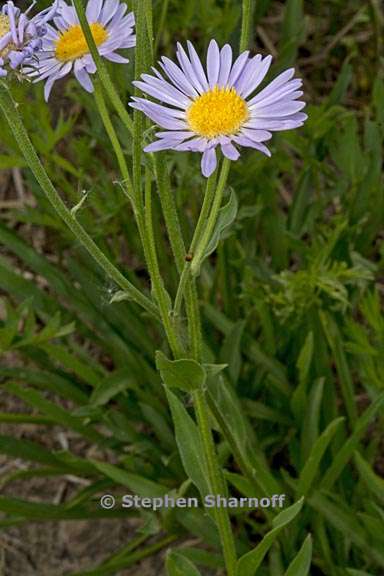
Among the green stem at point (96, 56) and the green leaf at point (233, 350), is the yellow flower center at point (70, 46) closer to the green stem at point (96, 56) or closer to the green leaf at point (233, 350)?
the green stem at point (96, 56)

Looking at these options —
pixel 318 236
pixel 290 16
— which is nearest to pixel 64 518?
pixel 318 236

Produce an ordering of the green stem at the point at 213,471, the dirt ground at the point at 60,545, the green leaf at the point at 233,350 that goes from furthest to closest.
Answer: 1. the dirt ground at the point at 60,545
2. the green leaf at the point at 233,350
3. the green stem at the point at 213,471

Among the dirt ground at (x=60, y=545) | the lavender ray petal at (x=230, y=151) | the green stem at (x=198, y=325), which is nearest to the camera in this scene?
the lavender ray petal at (x=230, y=151)

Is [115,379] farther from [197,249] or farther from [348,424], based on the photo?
[197,249]

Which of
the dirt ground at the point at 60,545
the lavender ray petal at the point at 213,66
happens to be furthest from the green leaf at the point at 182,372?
the dirt ground at the point at 60,545

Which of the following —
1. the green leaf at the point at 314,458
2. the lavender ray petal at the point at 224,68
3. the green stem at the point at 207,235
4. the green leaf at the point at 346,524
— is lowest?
the green leaf at the point at 346,524

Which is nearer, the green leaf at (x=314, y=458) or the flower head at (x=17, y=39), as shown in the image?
the flower head at (x=17, y=39)
